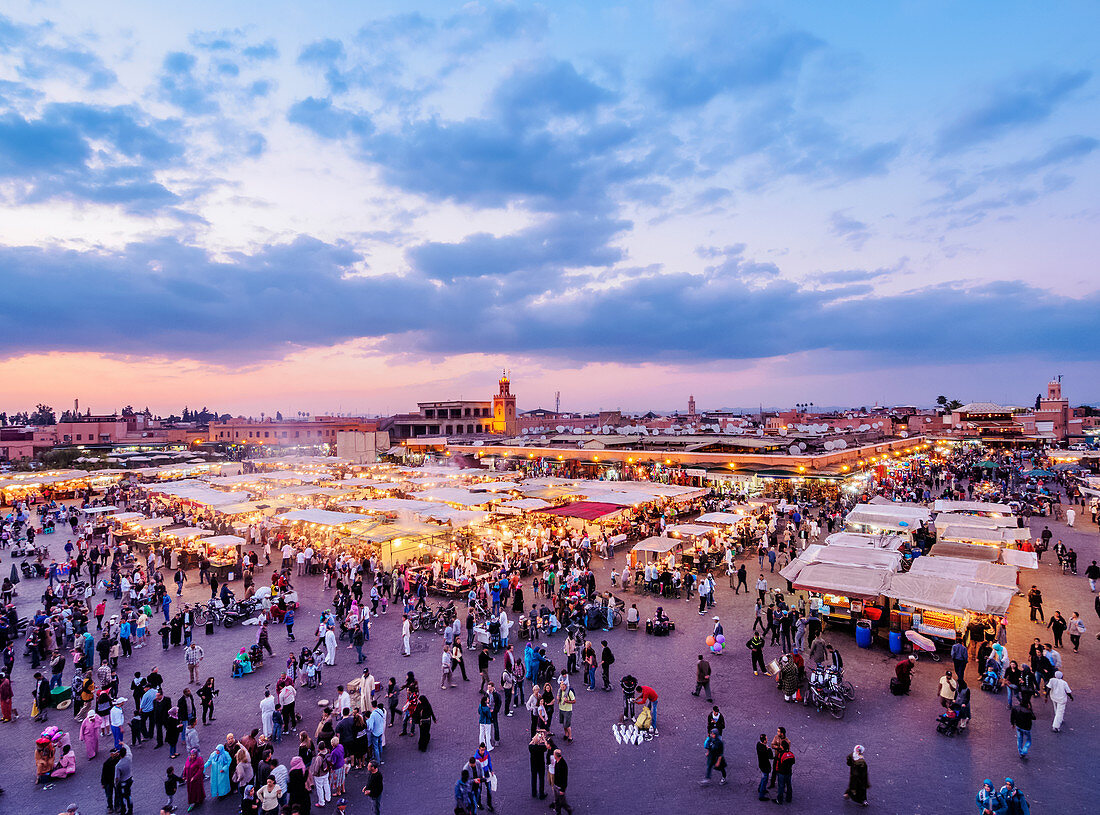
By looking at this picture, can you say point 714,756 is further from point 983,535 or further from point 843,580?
point 983,535

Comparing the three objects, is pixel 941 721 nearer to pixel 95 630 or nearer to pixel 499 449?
pixel 95 630

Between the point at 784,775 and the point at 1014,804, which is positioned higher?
the point at 1014,804

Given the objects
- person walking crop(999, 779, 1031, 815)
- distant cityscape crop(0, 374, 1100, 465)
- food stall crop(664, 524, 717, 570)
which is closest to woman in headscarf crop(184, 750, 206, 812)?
person walking crop(999, 779, 1031, 815)

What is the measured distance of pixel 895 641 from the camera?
40.0 ft

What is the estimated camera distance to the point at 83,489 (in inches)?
1618

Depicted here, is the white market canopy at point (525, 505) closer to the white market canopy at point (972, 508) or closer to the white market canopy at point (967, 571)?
the white market canopy at point (967, 571)

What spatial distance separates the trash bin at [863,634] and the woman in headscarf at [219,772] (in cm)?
1243

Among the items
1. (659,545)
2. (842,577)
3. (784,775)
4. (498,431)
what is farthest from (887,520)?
(498,431)

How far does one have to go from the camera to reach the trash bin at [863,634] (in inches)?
492

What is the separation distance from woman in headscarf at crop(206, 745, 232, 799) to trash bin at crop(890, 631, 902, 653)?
41.8 ft

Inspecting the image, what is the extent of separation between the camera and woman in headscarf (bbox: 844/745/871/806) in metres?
7.17

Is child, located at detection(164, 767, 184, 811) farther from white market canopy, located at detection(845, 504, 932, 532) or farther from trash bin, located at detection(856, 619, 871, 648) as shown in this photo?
white market canopy, located at detection(845, 504, 932, 532)

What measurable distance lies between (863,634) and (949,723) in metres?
3.77

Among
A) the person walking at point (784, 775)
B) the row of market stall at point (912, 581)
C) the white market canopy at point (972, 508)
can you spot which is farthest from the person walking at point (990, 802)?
the white market canopy at point (972, 508)
